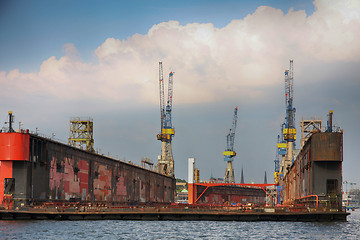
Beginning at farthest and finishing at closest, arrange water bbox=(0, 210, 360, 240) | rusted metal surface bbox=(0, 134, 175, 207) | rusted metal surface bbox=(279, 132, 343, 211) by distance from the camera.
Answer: rusted metal surface bbox=(279, 132, 343, 211), rusted metal surface bbox=(0, 134, 175, 207), water bbox=(0, 210, 360, 240)

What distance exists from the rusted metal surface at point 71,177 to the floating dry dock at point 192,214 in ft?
17.5

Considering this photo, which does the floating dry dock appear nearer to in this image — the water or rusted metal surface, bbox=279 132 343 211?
rusted metal surface, bbox=279 132 343 211

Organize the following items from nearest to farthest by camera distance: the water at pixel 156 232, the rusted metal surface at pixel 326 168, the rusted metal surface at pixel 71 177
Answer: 1. the water at pixel 156 232
2. the rusted metal surface at pixel 71 177
3. the rusted metal surface at pixel 326 168

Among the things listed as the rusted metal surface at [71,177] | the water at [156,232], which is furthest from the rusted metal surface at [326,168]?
the rusted metal surface at [71,177]

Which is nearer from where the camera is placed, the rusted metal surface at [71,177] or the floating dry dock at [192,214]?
the rusted metal surface at [71,177]

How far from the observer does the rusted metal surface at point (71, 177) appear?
3014 inches

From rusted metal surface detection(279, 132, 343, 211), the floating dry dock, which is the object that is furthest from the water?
rusted metal surface detection(279, 132, 343, 211)

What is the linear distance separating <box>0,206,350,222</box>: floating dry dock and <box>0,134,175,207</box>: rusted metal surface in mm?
5339

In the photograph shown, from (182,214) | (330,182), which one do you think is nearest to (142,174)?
(182,214)

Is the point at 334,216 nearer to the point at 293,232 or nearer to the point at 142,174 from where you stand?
the point at 293,232

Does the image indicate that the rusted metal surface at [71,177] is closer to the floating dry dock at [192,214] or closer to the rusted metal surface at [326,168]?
the floating dry dock at [192,214]

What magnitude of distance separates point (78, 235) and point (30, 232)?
16.7 feet

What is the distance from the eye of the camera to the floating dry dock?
7712 cm

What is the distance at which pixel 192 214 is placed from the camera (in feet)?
266
